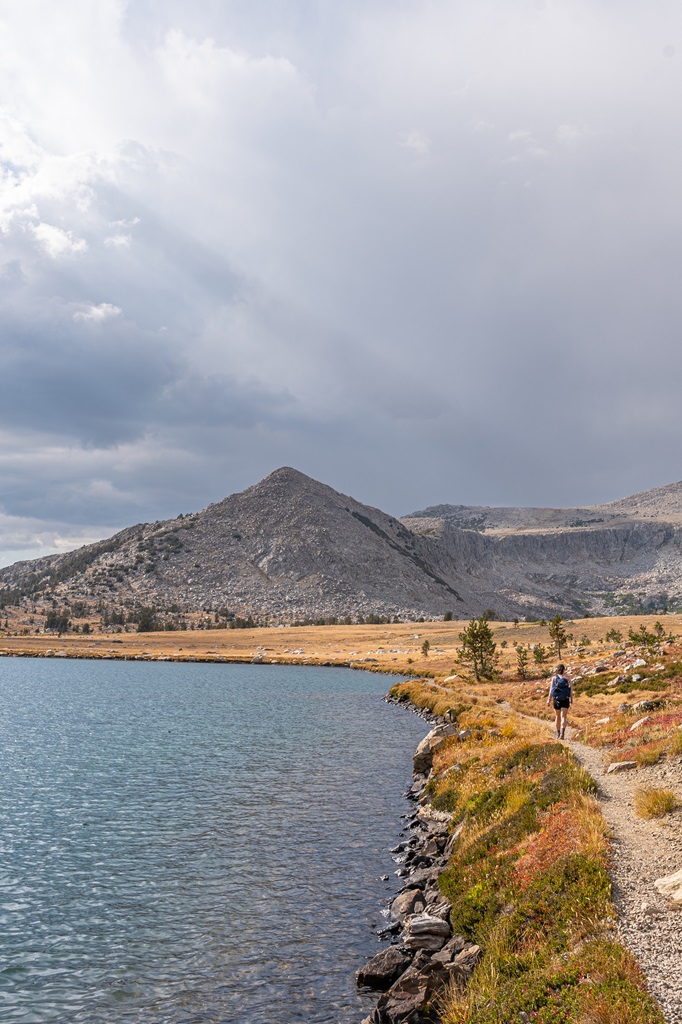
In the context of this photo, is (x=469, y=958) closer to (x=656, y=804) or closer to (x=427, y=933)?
(x=427, y=933)

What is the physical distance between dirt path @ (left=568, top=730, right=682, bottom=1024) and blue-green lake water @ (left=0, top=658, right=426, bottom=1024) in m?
6.31

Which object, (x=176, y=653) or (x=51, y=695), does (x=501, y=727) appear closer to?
(x=51, y=695)

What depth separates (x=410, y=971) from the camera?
1359 cm

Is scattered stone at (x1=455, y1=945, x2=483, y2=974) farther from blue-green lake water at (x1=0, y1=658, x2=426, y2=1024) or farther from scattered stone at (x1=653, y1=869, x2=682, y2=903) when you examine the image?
scattered stone at (x1=653, y1=869, x2=682, y2=903)

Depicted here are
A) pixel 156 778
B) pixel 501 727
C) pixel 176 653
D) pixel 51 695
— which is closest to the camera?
pixel 156 778

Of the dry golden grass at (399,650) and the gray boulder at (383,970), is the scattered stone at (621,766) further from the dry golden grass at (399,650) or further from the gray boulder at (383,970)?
the dry golden grass at (399,650)

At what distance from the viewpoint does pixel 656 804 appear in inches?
670

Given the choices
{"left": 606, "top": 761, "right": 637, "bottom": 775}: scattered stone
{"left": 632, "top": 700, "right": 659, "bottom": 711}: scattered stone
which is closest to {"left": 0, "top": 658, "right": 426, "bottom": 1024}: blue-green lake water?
{"left": 606, "top": 761, "right": 637, "bottom": 775}: scattered stone

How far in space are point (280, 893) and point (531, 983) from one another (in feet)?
36.6

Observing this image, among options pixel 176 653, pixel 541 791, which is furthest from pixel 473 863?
pixel 176 653

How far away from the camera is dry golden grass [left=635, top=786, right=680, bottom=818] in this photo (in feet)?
55.5

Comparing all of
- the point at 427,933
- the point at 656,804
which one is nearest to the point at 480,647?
the point at 656,804

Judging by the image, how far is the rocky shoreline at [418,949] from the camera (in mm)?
12766

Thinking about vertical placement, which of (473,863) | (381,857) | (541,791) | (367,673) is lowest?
(367,673)
